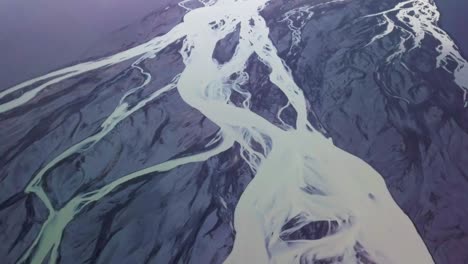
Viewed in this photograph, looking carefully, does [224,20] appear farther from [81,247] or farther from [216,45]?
[81,247]

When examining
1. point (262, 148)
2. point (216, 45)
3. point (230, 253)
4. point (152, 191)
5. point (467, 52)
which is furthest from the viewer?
point (216, 45)

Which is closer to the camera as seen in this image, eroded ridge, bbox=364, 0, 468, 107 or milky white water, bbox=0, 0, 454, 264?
milky white water, bbox=0, 0, 454, 264

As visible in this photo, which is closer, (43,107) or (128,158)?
(128,158)

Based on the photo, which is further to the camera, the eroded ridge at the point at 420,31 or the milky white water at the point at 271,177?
the eroded ridge at the point at 420,31

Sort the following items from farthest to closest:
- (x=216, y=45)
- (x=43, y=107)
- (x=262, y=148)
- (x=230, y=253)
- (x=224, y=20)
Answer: (x=224, y=20) → (x=216, y=45) → (x=43, y=107) → (x=262, y=148) → (x=230, y=253)

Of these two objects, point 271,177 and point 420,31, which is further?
point 420,31

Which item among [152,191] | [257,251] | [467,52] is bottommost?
[467,52]

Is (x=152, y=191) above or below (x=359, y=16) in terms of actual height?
above

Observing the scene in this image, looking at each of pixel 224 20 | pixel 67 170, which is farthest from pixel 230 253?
pixel 224 20
